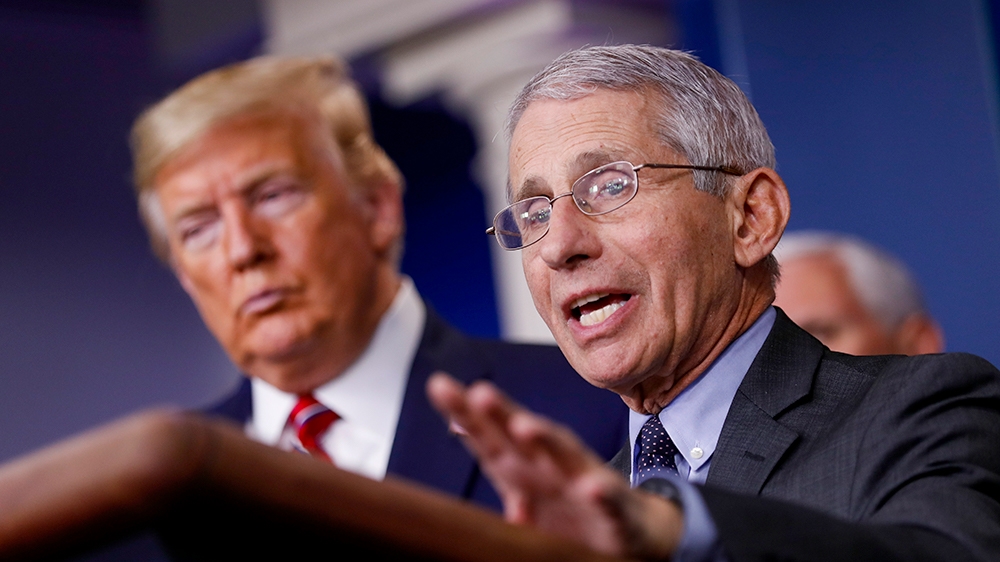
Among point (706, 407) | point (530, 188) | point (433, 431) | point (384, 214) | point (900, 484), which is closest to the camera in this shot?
point (900, 484)

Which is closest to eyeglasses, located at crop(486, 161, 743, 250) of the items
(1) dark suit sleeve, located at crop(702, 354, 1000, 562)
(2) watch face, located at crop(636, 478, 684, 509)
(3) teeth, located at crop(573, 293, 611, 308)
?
(3) teeth, located at crop(573, 293, 611, 308)

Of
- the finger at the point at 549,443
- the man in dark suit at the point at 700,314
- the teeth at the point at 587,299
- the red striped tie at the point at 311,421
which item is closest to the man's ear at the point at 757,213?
the man in dark suit at the point at 700,314

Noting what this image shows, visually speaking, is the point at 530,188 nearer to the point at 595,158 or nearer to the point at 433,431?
the point at 595,158

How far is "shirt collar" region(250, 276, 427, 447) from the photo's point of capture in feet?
7.73

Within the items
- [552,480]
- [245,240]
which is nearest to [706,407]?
[552,480]

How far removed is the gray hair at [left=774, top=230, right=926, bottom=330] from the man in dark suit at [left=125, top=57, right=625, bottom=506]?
4.20 ft

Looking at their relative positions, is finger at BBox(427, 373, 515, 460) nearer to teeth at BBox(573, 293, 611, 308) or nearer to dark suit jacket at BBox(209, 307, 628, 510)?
teeth at BBox(573, 293, 611, 308)

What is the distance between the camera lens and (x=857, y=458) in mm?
1223

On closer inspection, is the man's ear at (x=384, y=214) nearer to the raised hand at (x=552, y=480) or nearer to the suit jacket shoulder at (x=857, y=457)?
the suit jacket shoulder at (x=857, y=457)

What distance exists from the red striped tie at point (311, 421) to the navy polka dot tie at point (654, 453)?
95cm

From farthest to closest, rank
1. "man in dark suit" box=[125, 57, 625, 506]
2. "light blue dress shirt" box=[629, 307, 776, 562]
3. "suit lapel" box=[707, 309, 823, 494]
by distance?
"man in dark suit" box=[125, 57, 625, 506]
"light blue dress shirt" box=[629, 307, 776, 562]
"suit lapel" box=[707, 309, 823, 494]

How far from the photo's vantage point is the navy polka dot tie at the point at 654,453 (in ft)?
4.89

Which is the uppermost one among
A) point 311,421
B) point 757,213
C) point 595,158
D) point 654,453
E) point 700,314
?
point 595,158

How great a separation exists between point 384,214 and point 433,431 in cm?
56
